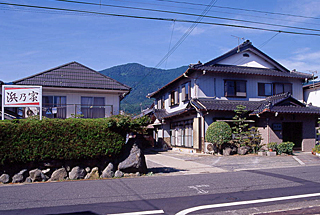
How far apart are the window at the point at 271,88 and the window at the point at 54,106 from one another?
15236mm

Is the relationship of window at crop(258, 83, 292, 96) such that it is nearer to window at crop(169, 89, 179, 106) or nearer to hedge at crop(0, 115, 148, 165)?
window at crop(169, 89, 179, 106)

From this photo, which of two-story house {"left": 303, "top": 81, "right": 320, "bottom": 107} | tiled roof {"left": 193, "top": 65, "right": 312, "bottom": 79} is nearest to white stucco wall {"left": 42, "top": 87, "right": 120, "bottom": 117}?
tiled roof {"left": 193, "top": 65, "right": 312, "bottom": 79}

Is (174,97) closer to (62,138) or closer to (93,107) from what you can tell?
(93,107)

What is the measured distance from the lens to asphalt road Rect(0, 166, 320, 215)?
20.3 feet

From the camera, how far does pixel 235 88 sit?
2216cm

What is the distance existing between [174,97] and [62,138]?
17.4 metres

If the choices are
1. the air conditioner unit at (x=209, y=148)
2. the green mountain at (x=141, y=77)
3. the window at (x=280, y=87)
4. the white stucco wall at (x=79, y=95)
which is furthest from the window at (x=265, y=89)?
the green mountain at (x=141, y=77)

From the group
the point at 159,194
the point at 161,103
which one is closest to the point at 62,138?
the point at 159,194

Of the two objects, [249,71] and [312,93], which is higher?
[249,71]

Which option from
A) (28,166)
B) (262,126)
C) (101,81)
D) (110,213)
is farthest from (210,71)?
(110,213)

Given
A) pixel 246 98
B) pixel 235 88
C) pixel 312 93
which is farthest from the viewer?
pixel 312 93

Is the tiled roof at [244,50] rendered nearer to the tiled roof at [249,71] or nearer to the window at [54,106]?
the tiled roof at [249,71]

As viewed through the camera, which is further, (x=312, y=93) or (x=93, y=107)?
(x=312, y=93)

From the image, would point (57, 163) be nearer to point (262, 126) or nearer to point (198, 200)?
point (198, 200)
